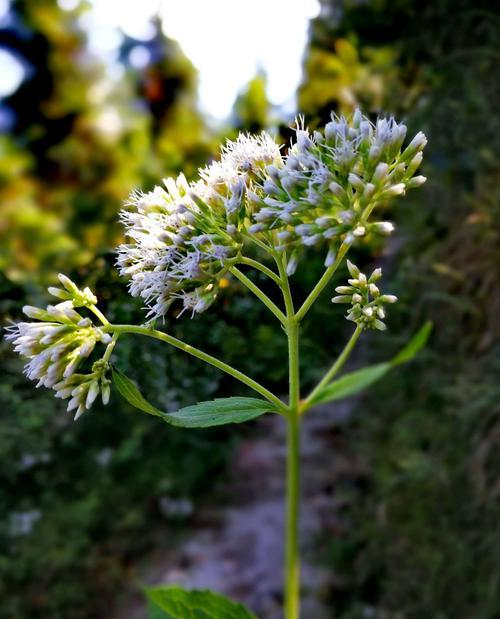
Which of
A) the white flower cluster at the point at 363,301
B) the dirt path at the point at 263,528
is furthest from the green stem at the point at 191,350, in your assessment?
the dirt path at the point at 263,528

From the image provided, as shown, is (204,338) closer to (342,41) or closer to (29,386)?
(29,386)

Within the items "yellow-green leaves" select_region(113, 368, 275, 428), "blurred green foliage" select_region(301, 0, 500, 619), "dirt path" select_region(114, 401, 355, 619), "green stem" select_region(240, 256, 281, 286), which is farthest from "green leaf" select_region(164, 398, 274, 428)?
"dirt path" select_region(114, 401, 355, 619)

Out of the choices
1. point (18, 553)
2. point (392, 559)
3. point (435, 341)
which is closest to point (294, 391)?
point (435, 341)

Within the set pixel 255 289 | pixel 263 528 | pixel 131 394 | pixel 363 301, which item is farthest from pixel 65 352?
pixel 263 528

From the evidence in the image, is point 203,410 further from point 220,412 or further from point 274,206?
point 274,206

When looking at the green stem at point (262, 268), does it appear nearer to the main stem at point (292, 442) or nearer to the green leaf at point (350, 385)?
the main stem at point (292, 442)

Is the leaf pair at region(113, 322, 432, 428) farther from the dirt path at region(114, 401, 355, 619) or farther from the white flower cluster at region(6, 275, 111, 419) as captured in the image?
the dirt path at region(114, 401, 355, 619)
